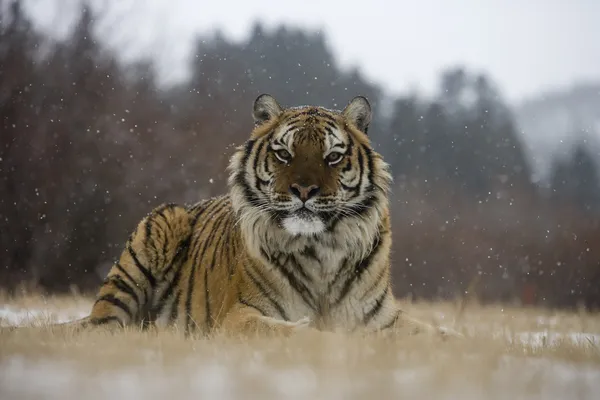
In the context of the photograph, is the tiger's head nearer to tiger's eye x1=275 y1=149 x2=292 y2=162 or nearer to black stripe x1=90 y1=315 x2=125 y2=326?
tiger's eye x1=275 y1=149 x2=292 y2=162

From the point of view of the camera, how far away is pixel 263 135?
12.7 feet

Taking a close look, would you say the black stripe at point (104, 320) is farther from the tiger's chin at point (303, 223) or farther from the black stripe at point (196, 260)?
Result: the tiger's chin at point (303, 223)

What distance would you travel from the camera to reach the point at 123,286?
4.33 meters

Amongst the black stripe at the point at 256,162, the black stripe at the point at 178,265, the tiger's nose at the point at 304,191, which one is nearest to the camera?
the tiger's nose at the point at 304,191

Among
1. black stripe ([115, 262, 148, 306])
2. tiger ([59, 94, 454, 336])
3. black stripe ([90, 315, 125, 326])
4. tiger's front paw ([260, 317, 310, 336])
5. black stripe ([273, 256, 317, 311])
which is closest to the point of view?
tiger's front paw ([260, 317, 310, 336])

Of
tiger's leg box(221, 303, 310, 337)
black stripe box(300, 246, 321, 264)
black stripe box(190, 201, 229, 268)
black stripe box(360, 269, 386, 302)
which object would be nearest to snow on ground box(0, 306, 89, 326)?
black stripe box(190, 201, 229, 268)

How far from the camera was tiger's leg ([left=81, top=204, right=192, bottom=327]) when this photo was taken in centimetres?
424

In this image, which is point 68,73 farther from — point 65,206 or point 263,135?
point 263,135

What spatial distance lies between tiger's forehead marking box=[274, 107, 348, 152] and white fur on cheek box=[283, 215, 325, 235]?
394 millimetres

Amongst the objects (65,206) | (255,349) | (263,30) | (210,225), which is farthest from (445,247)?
(255,349)

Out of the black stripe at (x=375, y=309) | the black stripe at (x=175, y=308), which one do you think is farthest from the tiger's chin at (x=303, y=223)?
the black stripe at (x=175, y=308)

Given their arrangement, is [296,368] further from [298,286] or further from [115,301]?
[115,301]

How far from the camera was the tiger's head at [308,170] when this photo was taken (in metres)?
3.45

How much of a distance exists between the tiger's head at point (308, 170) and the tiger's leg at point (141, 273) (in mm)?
913
